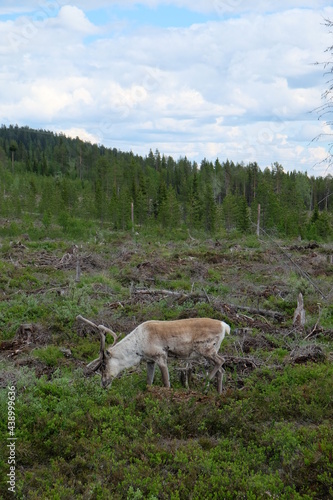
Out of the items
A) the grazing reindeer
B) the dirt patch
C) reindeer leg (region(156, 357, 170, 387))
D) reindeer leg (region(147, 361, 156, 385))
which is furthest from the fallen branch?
reindeer leg (region(156, 357, 170, 387))

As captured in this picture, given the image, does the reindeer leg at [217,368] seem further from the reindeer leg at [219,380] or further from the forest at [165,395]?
the forest at [165,395]

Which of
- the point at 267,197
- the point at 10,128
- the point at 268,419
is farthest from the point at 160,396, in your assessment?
the point at 10,128

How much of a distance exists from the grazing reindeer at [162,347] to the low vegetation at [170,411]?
335 mm

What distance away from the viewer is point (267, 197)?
4772cm

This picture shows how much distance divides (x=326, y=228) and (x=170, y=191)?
56.0 feet

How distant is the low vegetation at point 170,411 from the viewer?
5.01 m

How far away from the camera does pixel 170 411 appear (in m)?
6.46

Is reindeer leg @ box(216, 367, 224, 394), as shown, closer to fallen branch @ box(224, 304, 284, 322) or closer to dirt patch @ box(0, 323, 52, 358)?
dirt patch @ box(0, 323, 52, 358)

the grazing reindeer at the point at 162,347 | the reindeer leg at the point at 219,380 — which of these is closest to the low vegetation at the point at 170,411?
the reindeer leg at the point at 219,380

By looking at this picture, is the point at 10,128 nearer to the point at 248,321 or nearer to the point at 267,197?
the point at 267,197

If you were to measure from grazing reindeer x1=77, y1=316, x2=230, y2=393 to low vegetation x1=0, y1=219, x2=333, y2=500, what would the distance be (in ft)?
1.10

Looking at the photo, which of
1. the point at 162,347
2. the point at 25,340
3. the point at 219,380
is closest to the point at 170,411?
the point at 162,347

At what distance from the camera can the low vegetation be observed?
5.01 m

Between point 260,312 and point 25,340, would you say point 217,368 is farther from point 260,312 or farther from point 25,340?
point 260,312
